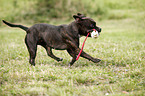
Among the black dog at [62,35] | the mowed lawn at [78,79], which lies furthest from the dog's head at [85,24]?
the mowed lawn at [78,79]

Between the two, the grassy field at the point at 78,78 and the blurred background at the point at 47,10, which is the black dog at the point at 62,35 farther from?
the blurred background at the point at 47,10

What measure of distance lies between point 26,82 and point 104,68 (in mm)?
2018

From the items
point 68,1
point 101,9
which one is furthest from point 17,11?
point 101,9

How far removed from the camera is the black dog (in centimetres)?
501

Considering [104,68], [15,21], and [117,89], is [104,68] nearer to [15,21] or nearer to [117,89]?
[117,89]

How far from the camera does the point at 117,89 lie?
367 cm

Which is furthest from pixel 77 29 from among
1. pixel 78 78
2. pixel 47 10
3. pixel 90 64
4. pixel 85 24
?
pixel 47 10

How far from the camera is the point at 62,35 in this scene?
5145 mm

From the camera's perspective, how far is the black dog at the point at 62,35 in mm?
5008

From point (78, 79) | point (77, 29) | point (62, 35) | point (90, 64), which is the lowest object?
point (78, 79)

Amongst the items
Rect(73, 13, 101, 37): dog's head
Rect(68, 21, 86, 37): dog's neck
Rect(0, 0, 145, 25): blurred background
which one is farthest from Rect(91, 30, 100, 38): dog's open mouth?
Rect(0, 0, 145, 25): blurred background

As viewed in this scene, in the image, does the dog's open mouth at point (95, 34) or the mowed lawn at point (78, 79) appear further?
the dog's open mouth at point (95, 34)

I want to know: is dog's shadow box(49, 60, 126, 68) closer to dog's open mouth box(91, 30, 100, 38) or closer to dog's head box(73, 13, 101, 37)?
dog's open mouth box(91, 30, 100, 38)

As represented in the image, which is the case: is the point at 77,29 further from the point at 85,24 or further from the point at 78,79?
the point at 78,79
